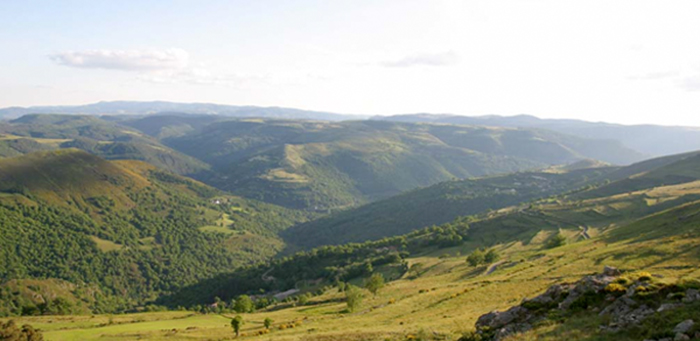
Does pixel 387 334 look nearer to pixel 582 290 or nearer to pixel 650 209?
pixel 582 290

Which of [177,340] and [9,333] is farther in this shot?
[177,340]

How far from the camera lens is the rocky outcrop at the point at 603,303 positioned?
29031 millimetres

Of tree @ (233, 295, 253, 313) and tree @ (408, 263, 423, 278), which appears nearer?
tree @ (233, 295, 253, 313)

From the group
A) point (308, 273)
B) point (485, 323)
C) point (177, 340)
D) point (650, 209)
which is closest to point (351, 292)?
point (177, 340)

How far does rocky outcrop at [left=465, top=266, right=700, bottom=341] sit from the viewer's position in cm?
2903

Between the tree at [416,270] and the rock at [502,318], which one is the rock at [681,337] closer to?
the rock at [502,318]

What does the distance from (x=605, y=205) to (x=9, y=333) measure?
666 feet

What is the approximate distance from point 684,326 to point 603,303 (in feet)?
27.5

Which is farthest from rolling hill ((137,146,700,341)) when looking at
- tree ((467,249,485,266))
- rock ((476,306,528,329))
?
tree ((467,249,485,266))

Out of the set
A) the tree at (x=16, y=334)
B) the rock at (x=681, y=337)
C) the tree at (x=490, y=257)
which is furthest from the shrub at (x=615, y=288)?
the tree at (x=490, y=257)

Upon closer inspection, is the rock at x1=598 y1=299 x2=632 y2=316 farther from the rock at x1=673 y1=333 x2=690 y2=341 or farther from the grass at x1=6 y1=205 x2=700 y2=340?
the rock at x1=673 y1=333 x2=690 y2=341

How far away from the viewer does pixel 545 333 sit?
30.5 m

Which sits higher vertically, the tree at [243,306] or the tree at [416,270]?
the tree at [416,270]

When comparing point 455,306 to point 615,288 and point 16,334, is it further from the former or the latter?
point 16,334
